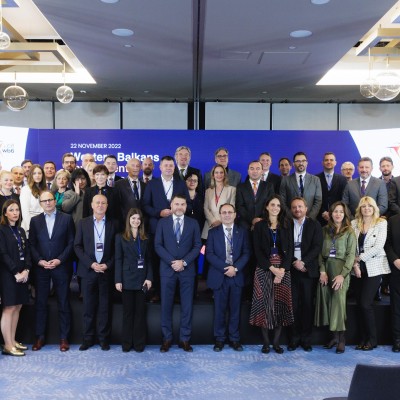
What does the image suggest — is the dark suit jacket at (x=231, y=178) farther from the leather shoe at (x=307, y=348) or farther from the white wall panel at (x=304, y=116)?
the white wall panel at (x=304, y=116)

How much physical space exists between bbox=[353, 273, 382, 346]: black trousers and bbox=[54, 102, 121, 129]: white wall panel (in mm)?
7848

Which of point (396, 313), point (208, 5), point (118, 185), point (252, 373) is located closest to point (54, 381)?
point (252, 373)

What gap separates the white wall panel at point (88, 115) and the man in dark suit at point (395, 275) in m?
7.84

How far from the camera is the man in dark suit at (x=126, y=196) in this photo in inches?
220

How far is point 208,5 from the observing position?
16.9ft

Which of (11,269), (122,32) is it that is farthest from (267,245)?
(122,32)

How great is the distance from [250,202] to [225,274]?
0.94 meters

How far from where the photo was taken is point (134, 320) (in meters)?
5.14

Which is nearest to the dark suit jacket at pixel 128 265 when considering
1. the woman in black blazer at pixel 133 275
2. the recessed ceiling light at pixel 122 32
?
the woman in black blazer at pixel 133 275

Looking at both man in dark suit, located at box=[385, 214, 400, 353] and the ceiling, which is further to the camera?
the ceiling

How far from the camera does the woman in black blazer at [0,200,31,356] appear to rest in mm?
4863

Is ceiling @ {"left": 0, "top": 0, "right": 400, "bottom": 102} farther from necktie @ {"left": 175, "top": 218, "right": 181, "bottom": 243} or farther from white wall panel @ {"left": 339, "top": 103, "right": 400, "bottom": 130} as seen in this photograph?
necktie @ {"left": 175, "top": 218, "right": 181, "bottom": 243}

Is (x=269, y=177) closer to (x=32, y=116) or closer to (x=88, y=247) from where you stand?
(x=88, y=247)

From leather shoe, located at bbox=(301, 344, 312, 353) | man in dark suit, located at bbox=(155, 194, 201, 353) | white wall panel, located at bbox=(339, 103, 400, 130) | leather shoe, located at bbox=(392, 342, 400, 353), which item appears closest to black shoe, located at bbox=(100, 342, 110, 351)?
man in dark suit, located at bbox=(155, 194, 201, 353)
